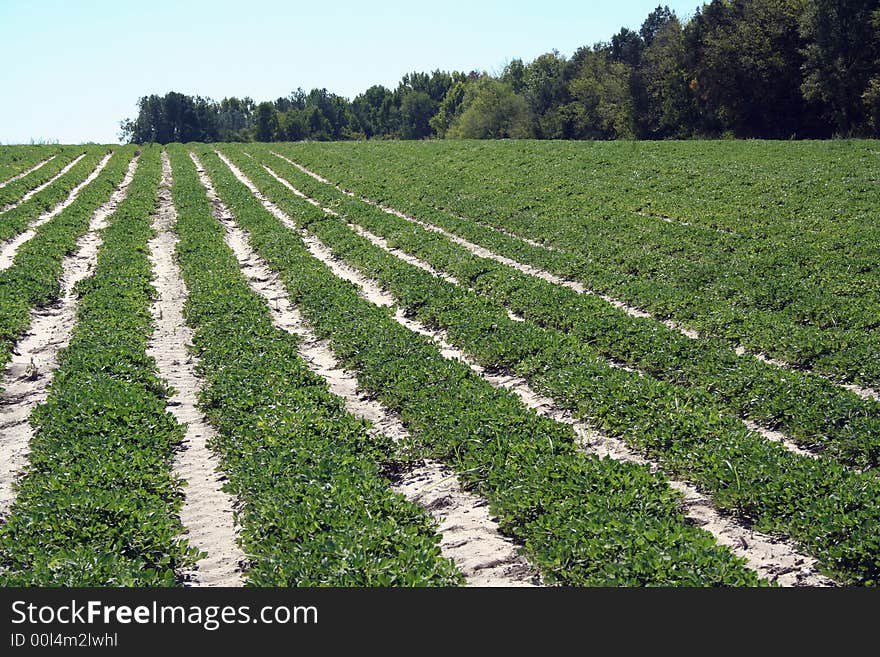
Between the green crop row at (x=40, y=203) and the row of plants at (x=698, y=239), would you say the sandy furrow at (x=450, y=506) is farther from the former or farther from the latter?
the green crop row at (x=40, y=203)

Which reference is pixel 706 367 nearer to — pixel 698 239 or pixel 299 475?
pixel 299 475

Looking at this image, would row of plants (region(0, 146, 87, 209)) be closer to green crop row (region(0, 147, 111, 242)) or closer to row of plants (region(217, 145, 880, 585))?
green crop row (region(0, 147, 111, 242))

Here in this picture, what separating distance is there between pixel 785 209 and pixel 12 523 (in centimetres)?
2302

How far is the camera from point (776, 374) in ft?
36.6

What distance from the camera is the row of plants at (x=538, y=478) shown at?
21.8 feet

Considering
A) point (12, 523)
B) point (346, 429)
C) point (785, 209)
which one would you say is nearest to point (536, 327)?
point (346, 429)

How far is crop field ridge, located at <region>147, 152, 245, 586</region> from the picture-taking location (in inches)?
293

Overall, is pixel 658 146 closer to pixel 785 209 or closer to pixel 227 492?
pixel 785 209

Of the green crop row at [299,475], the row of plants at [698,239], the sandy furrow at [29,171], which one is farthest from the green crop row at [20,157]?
the green crop row at [299,475]

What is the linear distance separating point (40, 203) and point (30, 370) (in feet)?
71.7

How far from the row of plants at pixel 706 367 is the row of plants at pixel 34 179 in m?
23.6

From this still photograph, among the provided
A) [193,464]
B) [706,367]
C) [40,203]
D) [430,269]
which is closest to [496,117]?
[40,203]

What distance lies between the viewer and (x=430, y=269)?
21109mm

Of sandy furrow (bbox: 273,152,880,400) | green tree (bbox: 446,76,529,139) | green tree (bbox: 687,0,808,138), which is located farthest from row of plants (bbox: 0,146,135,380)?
green tree (bbox: 446,76,529,139)
